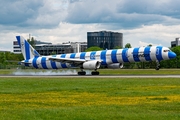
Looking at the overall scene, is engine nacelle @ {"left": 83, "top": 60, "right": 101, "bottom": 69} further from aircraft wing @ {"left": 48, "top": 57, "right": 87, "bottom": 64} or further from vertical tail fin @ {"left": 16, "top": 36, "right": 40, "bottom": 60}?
vertical tail fin @ {"left": 16, "top": 36, "right": 40, "bottom": 60}

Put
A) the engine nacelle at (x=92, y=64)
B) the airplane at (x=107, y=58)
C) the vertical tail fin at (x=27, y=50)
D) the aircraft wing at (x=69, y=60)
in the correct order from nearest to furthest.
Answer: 1. the airplane at (x=107, y=58)
2. the engine nacelle at (x=92, y=64)
3. the aircraft wing at (x=69, y=60)
4. the vertical tail fin at (x=27, y=50)

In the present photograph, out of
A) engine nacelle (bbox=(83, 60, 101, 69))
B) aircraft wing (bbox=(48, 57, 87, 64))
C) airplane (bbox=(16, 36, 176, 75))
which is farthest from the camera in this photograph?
aircraft wing (bbox=(48, 57, 87, 64))

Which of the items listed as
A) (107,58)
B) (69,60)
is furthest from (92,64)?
(69,60)

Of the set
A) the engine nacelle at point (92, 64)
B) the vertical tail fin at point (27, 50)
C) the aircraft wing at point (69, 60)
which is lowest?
the engine nacelle at point (92, 64)

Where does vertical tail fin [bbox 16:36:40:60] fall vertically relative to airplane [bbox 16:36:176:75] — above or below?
above

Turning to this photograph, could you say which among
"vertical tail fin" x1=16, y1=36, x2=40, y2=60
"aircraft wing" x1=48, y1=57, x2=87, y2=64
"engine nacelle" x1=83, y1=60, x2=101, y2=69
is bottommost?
"engine nacelle" x1=83, y1=60, x2=101, y2=69

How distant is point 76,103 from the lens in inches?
840

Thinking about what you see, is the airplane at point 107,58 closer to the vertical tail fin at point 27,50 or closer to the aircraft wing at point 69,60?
the aircraft wing at point 69,60

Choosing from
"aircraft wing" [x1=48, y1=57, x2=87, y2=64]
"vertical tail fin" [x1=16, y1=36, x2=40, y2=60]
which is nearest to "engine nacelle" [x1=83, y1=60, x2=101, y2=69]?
"aircraft wing" [x1=48, y1=57, x2=87, y2=64]

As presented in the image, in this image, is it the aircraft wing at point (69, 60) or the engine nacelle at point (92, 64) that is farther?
the aircraft wing at point (69, 60)

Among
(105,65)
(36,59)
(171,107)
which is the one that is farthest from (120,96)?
(36,59)

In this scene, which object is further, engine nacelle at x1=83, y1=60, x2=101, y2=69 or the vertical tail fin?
the vertical tail fin

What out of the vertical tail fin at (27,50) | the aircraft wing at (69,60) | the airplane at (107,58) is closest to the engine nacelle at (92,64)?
the airplane at (107,58)

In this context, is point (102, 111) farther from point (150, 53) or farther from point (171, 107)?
point (150, 53)
